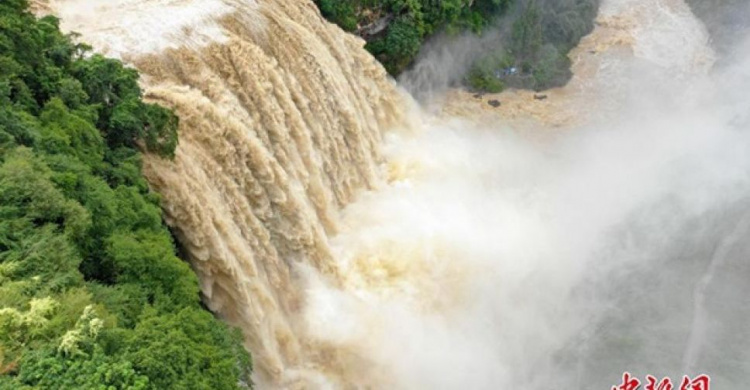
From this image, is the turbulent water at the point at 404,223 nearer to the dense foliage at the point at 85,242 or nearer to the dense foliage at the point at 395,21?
the dense foliage at the point at 85,242

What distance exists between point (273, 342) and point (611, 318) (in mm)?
7557

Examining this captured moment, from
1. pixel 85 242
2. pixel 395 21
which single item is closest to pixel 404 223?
pixel 395 21

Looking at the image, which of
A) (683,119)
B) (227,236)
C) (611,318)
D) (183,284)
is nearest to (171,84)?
(227,236)

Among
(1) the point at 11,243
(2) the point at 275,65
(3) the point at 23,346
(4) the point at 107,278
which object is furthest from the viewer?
(2) the point at 275,65

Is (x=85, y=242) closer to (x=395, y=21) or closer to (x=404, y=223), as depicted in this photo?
(x=404, y=223)

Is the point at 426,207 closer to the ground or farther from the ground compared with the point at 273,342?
farther from the ground

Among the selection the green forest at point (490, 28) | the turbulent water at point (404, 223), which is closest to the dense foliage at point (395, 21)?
the green forest at point (490, 28)

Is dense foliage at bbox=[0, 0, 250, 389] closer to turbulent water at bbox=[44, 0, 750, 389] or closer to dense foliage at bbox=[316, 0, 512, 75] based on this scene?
turbulent water at bbox=[44, 0, 750, 389]

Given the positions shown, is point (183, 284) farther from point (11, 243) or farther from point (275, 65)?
point (275, 65)

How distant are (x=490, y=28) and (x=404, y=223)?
12.4 metres

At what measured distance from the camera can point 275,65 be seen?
1447 centimetres

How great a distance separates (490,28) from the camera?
25.2 m

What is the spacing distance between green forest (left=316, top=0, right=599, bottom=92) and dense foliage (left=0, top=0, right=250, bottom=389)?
1009 centimetres

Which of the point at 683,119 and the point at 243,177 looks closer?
the point at 243,177
